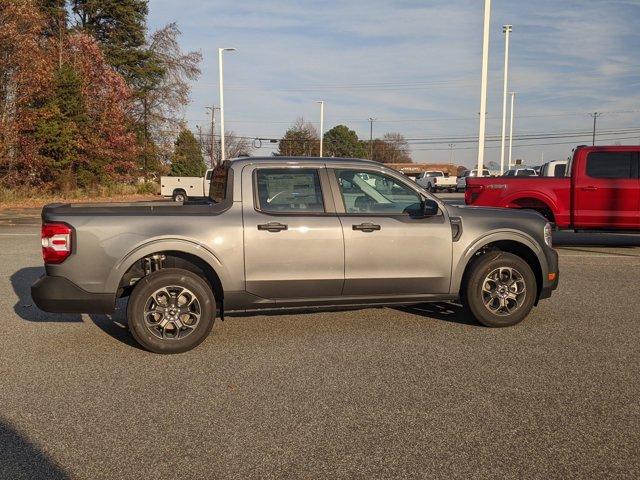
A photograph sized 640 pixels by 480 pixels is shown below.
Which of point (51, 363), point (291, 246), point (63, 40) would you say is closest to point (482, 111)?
point (291, 246)

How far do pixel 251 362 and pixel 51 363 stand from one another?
5.71 ft

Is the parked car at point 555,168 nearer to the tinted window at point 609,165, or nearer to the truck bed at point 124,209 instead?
the tinted window at point 609,165

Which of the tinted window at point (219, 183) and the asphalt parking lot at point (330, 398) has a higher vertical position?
the tinted window at point (219, 183)

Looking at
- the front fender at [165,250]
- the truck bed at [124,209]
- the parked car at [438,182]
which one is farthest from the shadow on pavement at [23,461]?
the parked car at [438,182]

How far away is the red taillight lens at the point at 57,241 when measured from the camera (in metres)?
5.14

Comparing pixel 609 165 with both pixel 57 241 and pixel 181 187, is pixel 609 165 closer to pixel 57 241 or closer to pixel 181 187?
pixel 57 241

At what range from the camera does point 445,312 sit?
273 inches

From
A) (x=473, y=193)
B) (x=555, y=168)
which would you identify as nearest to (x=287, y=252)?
(x=473, y=193)

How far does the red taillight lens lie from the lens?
5.14m

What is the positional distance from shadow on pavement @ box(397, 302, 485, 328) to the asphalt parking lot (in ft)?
0.18

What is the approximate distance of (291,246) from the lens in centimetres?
562

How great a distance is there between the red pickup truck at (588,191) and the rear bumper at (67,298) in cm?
847

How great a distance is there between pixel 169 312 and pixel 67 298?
2.90 ft

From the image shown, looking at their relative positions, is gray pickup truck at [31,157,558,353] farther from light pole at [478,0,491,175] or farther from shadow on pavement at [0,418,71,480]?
light pole at [478,0,491,175]
